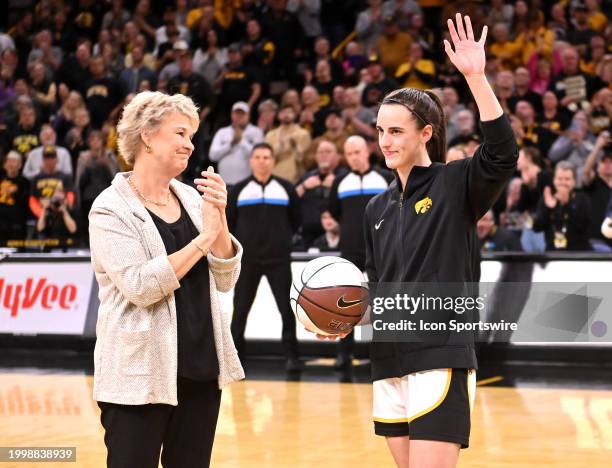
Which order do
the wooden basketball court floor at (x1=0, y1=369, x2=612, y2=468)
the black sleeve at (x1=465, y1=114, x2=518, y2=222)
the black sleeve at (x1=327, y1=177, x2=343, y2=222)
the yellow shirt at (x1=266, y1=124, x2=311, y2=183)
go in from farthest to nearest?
1. the yellow shirt at (x1=266, y1=124, x2=311, y2=183)
2. the black sleeve at (x1=327, y1=177, x2=343, y2=222)
3. the wooden basketball court floor at (x1=0, y1=369, x2=612, y2=468)
4. the black sleeve at (x1=465, y1=114, x2=518, y2=222)

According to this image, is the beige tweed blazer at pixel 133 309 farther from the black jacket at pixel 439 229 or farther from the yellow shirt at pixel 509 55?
the yellow shirt at pixel 509 55

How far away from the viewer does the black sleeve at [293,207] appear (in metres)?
12.0

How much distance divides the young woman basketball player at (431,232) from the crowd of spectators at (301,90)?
24.6 feet

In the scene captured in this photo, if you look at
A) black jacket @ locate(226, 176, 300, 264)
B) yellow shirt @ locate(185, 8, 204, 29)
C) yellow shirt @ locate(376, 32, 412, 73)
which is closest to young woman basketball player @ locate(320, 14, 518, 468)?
black jacket @ locate(226, 176, 300, 264)

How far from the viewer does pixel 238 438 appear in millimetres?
8023

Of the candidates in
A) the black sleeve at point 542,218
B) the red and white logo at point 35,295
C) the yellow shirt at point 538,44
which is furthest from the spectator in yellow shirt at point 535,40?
the red and white logo at point 35,295

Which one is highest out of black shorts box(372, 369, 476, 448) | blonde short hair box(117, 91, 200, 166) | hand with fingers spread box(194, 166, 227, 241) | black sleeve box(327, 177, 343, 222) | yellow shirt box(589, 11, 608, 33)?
yellow shirt box(589, 11, 608, 33)

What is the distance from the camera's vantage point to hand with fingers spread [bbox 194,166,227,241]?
4188 mm

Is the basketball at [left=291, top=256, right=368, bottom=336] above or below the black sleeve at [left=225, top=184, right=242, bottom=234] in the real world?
above

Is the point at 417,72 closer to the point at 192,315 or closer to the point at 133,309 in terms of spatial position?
the point at 192,315

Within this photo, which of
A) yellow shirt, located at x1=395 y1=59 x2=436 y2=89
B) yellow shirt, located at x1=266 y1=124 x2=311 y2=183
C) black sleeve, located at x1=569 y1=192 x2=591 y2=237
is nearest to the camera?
black sleeve, located at x1=569 y1=192 x2=591 y2=237

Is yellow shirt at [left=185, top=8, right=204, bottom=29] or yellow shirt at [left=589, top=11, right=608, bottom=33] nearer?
yellow shirt at [left=589, top=11, right=608, bottom=33]

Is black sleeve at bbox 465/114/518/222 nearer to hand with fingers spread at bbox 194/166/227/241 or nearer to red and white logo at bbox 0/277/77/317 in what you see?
hand with fingers spread at bbox 194/166/227/241

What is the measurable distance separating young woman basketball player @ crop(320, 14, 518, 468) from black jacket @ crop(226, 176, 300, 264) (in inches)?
291
